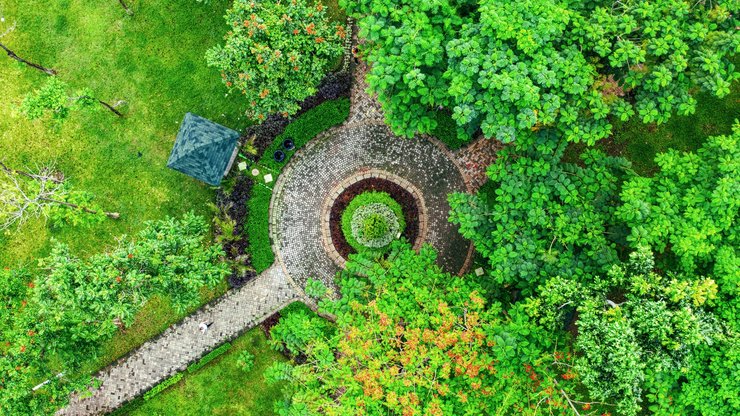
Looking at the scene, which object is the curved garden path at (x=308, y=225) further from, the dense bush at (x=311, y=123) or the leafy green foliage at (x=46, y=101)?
the leafy green foliage at (x=46, y=101)

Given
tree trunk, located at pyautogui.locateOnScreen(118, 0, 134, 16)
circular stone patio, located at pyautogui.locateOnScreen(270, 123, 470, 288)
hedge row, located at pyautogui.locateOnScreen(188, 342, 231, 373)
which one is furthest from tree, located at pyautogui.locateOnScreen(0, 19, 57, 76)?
hedge row, located at pyautogui.locateOnScreen(188, 342, 231, 373)

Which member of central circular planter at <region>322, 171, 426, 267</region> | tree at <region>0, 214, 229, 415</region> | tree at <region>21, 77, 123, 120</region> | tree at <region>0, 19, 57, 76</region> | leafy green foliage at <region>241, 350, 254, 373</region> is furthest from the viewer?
tree at <region>0, 19, 57, 76</region>

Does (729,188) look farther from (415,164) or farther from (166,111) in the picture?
(166,111)

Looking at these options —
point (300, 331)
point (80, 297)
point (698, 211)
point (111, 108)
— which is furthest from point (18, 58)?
point (698, 211)

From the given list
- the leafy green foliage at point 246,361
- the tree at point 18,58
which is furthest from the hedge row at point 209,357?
the tree at point 18,58

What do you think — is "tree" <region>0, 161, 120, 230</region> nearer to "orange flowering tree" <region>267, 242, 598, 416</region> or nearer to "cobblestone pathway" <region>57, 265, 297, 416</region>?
"cobblestone pathway" <region>57, 265, 297, 416</region>

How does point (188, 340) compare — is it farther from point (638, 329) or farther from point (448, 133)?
point (638, 329)
